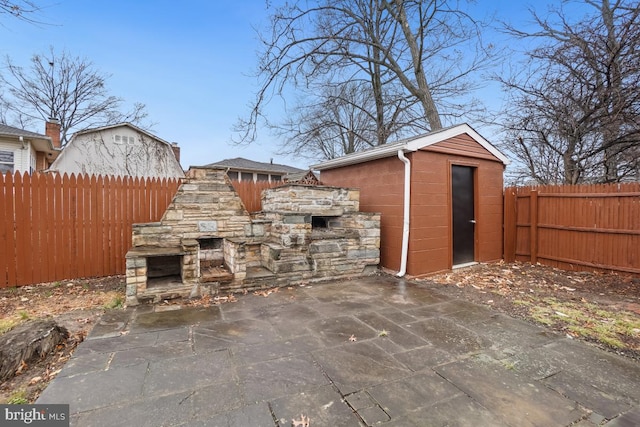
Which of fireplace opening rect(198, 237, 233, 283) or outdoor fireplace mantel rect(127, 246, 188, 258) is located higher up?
outdoor fireplace mantel rect(127, 246, 188, 258)

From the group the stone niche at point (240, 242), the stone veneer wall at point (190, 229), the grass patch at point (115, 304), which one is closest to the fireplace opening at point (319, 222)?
the stone niche at point (240, 242)

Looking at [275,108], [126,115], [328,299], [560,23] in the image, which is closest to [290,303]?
[328,299]

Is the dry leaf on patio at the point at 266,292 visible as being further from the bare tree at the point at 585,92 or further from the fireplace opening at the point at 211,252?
the bare tree at the point at 585,92

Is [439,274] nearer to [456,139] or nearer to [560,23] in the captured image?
[456,139]

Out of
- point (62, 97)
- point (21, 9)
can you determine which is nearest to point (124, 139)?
point (62, 97)

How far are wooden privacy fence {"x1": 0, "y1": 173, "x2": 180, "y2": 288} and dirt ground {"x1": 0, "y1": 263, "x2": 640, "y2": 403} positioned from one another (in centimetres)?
28

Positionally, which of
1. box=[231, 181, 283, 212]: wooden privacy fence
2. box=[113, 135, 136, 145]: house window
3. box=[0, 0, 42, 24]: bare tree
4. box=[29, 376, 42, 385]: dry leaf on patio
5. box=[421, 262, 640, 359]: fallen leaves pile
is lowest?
box=[421, 262, 640, 359]: fallen leaves pile

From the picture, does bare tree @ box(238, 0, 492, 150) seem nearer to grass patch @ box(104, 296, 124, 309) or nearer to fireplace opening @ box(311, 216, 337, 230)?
fireplace opening @ box(311, 216, 337, 230)

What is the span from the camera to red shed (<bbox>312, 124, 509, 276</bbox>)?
5.17m

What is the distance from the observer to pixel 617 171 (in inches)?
284

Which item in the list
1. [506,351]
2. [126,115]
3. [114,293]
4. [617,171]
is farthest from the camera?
[126,115]

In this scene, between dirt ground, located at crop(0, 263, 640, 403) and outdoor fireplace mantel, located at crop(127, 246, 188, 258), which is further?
outdoor fireplace mantel, located at crop(127, 246, 188, 258)

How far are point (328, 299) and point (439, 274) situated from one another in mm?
2607

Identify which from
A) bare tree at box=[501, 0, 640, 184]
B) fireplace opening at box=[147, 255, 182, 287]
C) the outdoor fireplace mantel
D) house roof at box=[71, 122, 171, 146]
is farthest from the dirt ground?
house roof at box=[71, 122, 171, 146]
